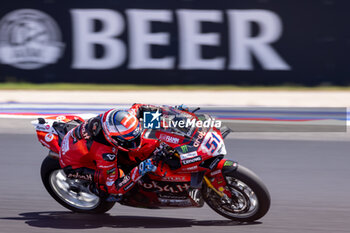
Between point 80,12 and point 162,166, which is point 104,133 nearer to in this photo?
point 162,166

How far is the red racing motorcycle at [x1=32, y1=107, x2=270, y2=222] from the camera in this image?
15.4 ft

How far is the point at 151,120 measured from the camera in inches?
193

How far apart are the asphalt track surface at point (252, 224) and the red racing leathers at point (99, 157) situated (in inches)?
16.8

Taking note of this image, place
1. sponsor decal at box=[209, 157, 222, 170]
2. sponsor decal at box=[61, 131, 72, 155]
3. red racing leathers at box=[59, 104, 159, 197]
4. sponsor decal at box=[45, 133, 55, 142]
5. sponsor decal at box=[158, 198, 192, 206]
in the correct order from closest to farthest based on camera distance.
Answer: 1. sponsor decal at box=[209, 157, 222, 170]
2. red racing leathers at box=[59, 104, 159, 197]
3. sponsor decal at box=[158, 198, 192, 206]
4. sponsor decal at box=[61, 131, 72, 155]
5. sponsor decal at box=[45, 133, 55, 142]

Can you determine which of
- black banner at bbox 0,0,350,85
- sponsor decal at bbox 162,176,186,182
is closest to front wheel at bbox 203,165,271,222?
sponsor decal at bbox 162,176,186,182

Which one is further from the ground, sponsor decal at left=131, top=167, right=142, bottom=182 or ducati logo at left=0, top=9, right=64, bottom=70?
ducati logo at left=0, top=9, right=64, bottom=70

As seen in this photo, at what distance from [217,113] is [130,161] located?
492 centimetres

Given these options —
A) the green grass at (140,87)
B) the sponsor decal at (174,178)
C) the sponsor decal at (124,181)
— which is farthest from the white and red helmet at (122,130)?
the green grass at (140,87)

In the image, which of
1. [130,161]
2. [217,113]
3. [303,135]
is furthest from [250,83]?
[130,161]

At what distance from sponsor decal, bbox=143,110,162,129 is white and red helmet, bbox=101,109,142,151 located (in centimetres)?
14

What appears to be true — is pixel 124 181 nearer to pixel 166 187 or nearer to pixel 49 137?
pixel 166 187

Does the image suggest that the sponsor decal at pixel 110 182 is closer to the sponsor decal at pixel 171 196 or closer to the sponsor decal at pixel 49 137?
the sponsor decal at pixel 171 196

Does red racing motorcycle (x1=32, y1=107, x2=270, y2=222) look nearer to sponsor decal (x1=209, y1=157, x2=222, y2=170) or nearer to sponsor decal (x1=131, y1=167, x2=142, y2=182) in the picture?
sponsor decal (x1=209, y1=157, x2=222, y2=170)

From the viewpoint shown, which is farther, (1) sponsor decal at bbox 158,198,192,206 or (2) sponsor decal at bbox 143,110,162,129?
(1) sponsor decal at bbox 158,198,192,206
